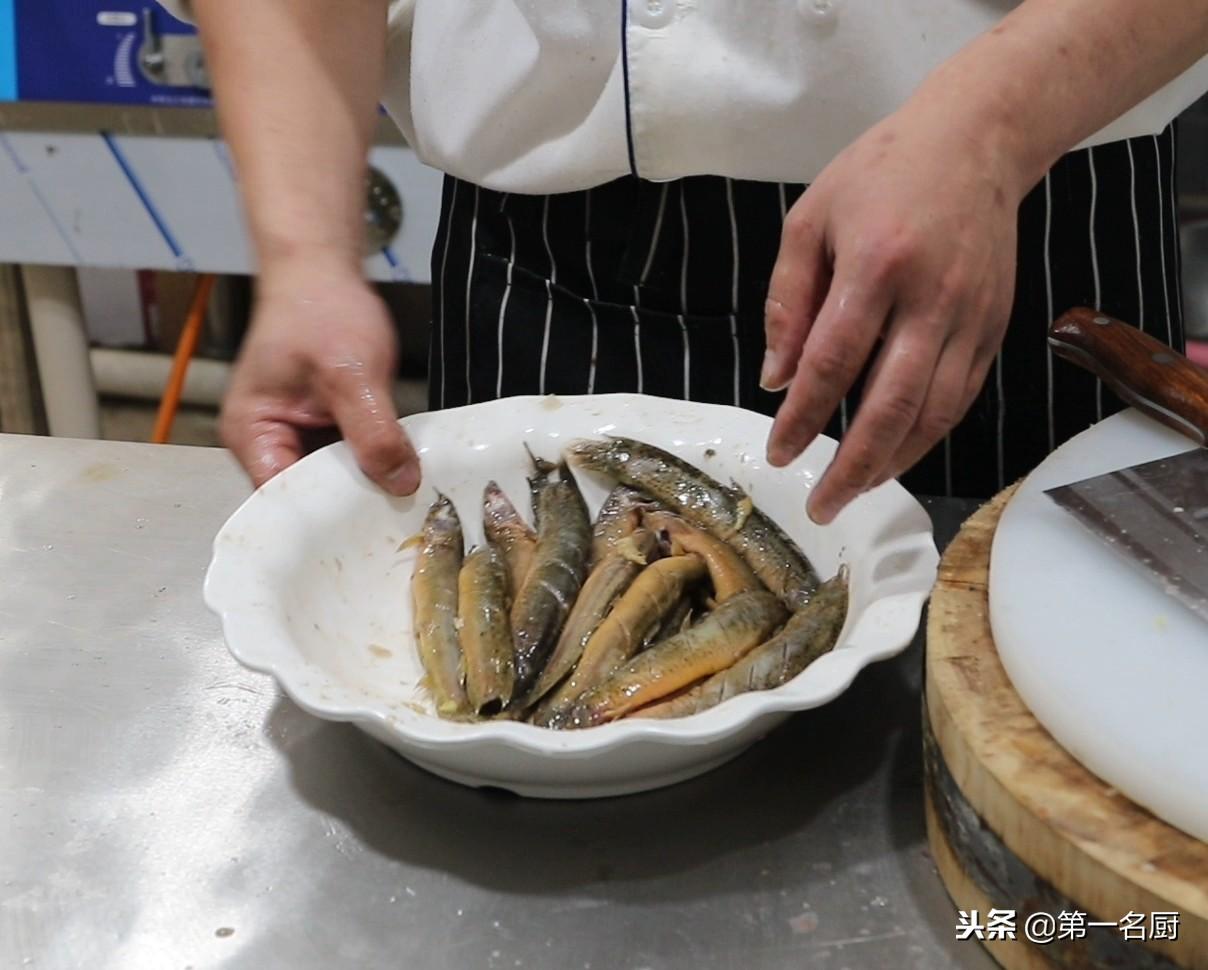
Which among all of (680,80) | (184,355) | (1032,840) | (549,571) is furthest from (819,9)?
(184,355)

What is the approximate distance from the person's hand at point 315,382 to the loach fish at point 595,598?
0.59ft

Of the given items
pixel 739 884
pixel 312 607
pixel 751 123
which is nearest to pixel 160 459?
pixel 312 607

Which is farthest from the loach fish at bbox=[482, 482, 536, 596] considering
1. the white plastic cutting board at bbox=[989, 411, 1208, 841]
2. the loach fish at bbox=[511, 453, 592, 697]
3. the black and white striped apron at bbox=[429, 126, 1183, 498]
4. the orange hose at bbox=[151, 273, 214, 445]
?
the orange hose at bbox=[151, 273, 214, 445]

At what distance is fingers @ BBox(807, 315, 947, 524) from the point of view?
2.73 feet

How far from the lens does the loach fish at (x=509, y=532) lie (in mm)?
1074

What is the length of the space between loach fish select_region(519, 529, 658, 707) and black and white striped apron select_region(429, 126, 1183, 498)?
0.31 m

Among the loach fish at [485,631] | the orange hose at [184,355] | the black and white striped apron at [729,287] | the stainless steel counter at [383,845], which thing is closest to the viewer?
the stainless steel counter at [383,845]

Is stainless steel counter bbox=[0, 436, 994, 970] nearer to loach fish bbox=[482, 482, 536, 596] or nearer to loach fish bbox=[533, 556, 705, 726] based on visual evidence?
loach fish bbox=[533, 556, 705, 726]

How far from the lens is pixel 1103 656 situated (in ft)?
2.50

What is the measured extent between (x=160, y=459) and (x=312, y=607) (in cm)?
43

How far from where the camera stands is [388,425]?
1063 millimetres

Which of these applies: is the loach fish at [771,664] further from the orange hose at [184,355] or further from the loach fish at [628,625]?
the orange hose at [184,355]

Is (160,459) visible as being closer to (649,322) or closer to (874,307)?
(649,322)

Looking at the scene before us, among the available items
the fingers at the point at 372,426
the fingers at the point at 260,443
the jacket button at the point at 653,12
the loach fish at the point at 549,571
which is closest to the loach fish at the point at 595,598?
the loach fish at the point at 549,571
